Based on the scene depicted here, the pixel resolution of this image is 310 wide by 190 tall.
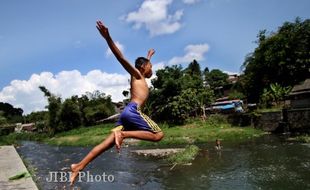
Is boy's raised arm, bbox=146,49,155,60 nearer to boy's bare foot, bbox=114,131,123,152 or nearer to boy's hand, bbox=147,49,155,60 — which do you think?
boy's hand, bbox=147,49,155,60

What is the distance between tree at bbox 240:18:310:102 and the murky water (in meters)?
20.7

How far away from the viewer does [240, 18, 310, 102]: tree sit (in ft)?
162

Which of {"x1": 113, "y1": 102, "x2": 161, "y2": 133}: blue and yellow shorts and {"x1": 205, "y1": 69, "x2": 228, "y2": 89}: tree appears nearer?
{"x1": 113, "y1": 102, "x2": 161, "y2": 133}: blue and yellow shorts

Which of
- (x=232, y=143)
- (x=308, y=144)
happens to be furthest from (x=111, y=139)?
(x=232, y=143)

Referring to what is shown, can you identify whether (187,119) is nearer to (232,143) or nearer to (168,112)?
(168,112)

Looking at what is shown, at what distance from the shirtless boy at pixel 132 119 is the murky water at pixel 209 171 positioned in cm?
1259

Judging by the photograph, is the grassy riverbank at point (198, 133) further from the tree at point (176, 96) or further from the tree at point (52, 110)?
the tree at point (52, 110)

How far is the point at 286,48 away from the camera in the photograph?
50062 mm

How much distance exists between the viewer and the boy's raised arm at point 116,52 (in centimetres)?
589

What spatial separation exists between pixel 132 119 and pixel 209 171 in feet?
55.3

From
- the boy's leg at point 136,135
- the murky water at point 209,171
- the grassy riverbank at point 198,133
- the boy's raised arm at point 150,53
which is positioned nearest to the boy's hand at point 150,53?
the boy's raised arm at point 150,53

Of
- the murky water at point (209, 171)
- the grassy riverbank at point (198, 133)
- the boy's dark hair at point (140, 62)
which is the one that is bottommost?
the murky water at point (209, 171)

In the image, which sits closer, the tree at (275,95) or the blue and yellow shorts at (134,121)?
the blue and yellow shorts at (134,121)

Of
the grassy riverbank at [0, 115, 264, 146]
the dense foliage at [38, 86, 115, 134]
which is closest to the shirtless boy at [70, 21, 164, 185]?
the grassy riverbank at [0, 115, 264, 146]
